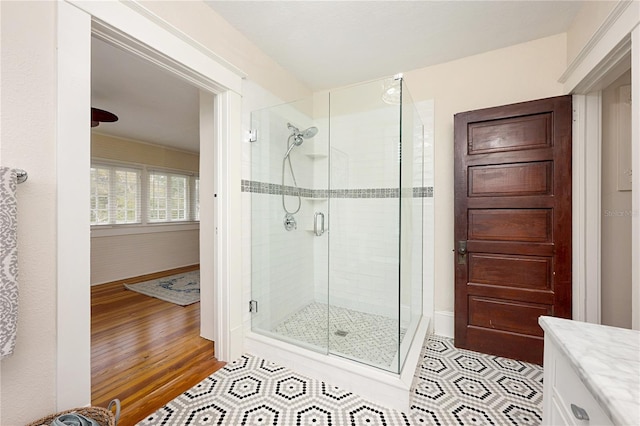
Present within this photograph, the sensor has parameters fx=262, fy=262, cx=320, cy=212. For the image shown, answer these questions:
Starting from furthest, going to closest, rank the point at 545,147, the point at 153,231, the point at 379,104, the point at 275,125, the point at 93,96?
the point at 153,231
the point at 93,96
the point at 275,125
the point at 379,104
the point at 545,147

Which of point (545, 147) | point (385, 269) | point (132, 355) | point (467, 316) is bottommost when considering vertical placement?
point (132, 355)

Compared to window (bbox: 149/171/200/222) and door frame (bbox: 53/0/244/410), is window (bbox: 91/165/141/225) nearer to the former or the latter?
window (bbox: 149/171/200/222)

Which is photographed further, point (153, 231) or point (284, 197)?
point (153, 231)

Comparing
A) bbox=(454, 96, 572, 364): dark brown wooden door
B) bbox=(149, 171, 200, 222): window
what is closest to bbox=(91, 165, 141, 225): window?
bbox=(149, 171, 200, 222): window

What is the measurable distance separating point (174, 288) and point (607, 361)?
428 centimetres

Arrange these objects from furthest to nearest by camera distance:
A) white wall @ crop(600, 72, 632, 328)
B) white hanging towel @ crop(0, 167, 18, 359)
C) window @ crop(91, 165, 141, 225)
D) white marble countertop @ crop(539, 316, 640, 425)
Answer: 1. window @ crop(91, 165, 141, 225)
2. white wall @ crop(600, 72, 632, 328)
3. white hanging towel @ crop(0, 167, 18, 359)
4. white marble countertop @ crop(539, 316, 640, 425)

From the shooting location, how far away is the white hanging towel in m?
0.94

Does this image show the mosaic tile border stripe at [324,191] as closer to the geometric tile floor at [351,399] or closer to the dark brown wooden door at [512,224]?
the dark brown wooden door at [512,224]

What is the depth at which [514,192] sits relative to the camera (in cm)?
200

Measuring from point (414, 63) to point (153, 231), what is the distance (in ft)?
16.1

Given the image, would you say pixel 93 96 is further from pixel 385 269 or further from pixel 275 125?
pixel 385 269

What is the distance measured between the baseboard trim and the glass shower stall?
0.19 meters

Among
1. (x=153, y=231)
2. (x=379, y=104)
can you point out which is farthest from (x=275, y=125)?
(x=153, y=231)

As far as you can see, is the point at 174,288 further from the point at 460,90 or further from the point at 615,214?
the point at 615,214
